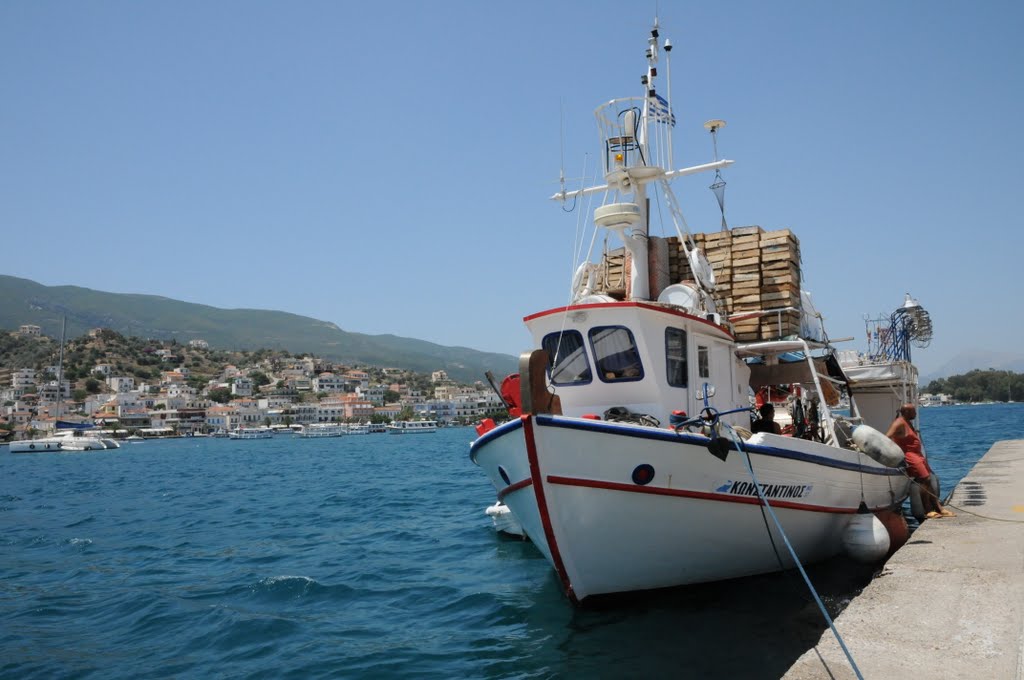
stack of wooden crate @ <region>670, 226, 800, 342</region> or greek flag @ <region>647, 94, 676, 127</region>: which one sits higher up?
greek flag @ <region>647, 94, 676, 127</region>

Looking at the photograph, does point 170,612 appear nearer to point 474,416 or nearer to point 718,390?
point 718,390

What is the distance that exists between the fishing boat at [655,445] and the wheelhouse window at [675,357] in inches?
1.1

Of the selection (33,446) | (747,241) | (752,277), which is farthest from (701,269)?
(33,446)

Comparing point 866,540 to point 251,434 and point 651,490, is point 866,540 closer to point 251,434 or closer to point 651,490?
point 651,490

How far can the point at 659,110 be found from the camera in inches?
494

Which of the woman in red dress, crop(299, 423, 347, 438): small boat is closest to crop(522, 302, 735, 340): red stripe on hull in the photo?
the woman in red dress

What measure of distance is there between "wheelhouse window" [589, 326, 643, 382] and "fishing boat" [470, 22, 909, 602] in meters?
0.02

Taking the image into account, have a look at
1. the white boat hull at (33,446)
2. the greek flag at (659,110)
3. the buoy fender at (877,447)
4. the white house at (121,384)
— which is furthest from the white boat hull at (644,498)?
the white house at (121,384)

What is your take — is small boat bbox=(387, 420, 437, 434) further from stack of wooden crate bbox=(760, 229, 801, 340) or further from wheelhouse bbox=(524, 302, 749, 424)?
wheelhouse bbox=(524, 302, 749, 424)

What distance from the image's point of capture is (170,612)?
1000cm

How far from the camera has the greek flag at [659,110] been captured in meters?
12.5

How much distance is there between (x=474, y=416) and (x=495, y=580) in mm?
188012

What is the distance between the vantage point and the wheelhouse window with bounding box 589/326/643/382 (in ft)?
31.6

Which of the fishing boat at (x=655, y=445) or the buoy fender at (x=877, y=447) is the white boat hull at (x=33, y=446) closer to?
the fishing boat at (x=655, y=445)
